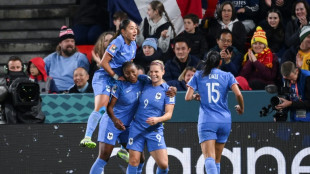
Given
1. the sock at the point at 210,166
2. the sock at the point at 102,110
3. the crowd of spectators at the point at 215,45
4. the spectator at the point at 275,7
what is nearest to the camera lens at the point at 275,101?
the crowd of spectators at the point at 215,45

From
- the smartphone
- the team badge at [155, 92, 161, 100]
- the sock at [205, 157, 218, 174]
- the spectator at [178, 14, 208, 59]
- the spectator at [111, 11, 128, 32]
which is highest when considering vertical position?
the spectator at [111, 11, 128, 32]

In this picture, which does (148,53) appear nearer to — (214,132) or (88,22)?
(88,22)

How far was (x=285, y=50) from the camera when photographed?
1460 cm

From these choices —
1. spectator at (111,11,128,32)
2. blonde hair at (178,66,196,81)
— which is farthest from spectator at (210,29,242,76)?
spectator at (111,11,128,32)

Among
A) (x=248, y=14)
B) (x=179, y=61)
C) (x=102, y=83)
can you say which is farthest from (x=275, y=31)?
(x=102, y=83)

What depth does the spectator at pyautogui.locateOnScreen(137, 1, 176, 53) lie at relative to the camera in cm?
1512

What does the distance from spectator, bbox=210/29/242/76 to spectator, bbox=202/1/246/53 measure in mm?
189

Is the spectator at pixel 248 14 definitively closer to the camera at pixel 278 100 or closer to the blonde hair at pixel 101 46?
the camera at pixel 278 100

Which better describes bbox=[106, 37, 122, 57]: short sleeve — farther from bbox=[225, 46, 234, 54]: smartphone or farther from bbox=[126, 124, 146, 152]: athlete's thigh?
bbox=[225, 46, 234, 54]: smartphone

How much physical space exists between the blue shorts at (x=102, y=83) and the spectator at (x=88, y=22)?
13.2ft

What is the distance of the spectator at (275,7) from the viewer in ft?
50.0

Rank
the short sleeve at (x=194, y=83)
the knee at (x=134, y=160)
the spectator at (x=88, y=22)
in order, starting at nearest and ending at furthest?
the knee at (x=134, y=160) → the short sleeve at (x=194, y=83) → the spectator at (x=88, y=22)

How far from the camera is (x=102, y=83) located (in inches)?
461

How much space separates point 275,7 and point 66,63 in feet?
11.6
